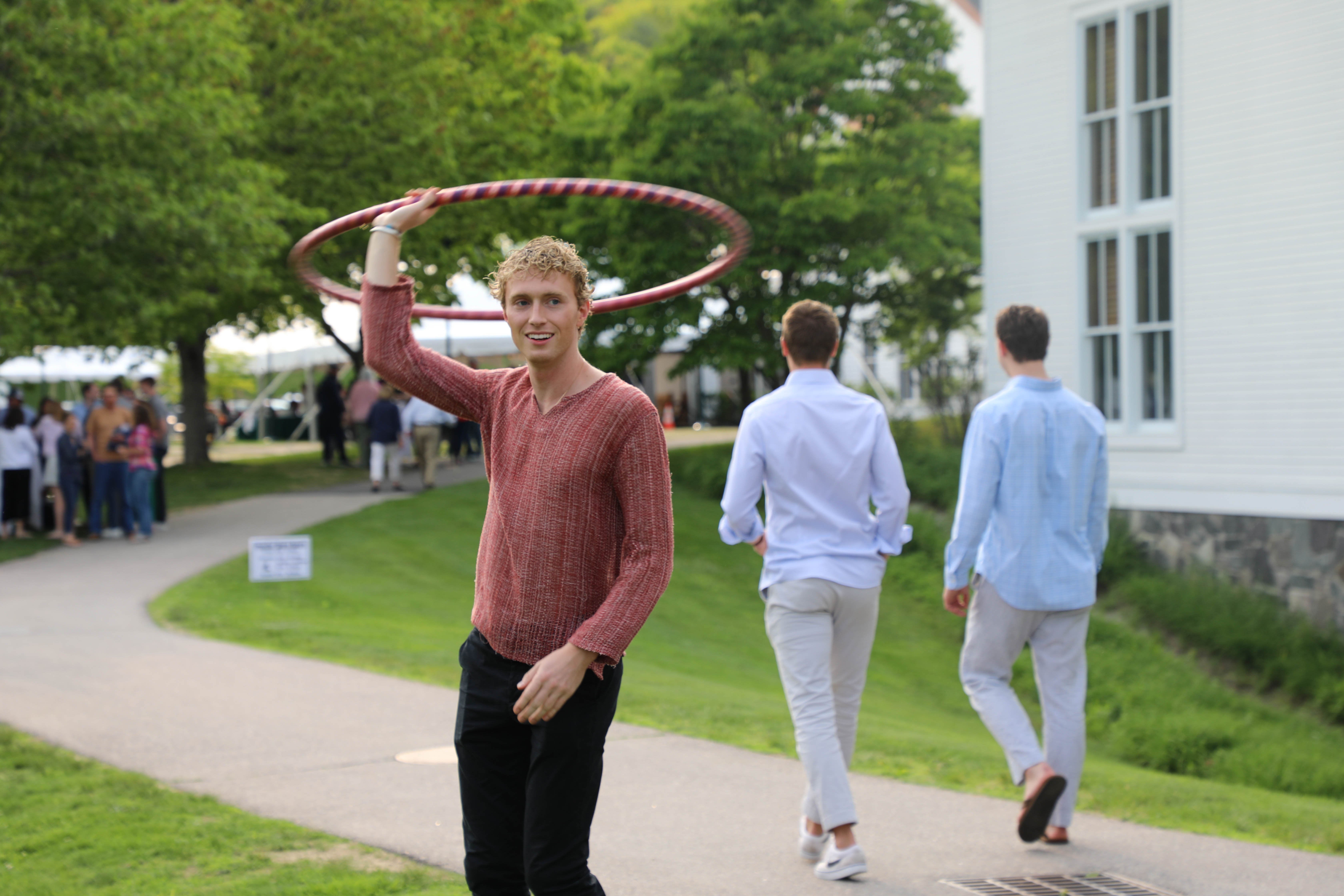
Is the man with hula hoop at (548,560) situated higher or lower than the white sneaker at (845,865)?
higher

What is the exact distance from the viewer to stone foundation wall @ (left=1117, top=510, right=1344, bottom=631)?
13.9 meters

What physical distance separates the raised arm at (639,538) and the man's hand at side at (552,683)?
44 mm

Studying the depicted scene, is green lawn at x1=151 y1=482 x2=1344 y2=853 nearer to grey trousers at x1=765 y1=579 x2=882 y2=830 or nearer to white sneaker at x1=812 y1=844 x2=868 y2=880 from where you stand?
grey trousers at x1=765 y1=579 x2=882 y2=830

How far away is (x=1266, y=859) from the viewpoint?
17.0 feet

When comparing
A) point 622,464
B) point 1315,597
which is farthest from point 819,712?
point 1315,597

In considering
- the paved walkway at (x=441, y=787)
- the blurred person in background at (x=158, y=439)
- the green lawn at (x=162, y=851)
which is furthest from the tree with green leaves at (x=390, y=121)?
the green lawn at (x=162, y=851)

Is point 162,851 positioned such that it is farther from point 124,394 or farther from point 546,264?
point 124,394

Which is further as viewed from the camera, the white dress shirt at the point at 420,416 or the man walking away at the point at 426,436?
the man walking away at the point at 426,436

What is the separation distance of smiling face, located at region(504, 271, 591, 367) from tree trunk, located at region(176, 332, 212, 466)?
26768mm

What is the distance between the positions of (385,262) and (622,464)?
2.51 ft

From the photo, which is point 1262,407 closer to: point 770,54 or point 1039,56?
point 1039,56

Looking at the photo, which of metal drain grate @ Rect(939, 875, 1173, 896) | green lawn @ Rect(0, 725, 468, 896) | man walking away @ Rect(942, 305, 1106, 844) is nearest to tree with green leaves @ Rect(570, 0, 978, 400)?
man walking away @ Rect(942, 305, 1106, 844)

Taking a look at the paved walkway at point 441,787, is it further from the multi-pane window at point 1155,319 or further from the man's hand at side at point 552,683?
the multi-pane window at point 1155,319

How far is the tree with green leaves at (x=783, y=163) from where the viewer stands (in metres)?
22.9
